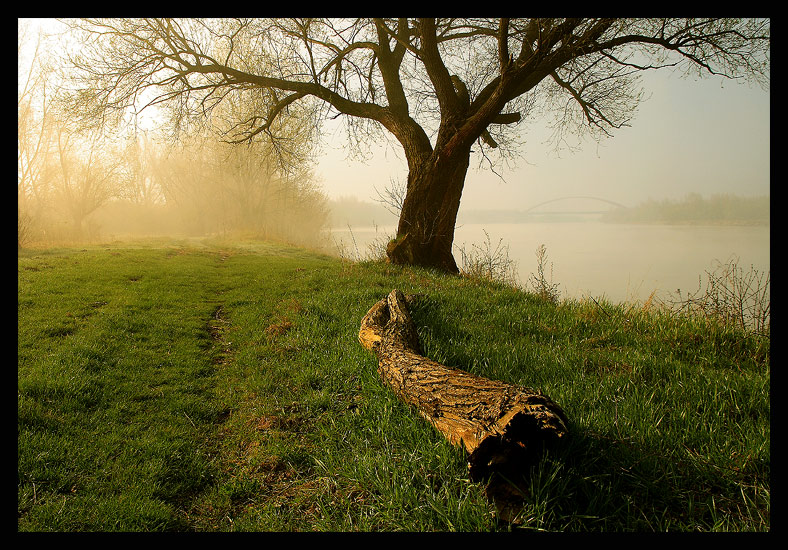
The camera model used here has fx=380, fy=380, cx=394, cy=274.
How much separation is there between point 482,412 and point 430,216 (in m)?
9.37

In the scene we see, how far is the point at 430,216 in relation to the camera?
461 inches

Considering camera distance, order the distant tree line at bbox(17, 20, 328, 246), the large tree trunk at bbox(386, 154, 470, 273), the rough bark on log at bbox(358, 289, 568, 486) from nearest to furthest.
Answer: the rough bark on log at bbox(358, 289, 568, 486) → the large tree trunk at bbox(386, 154, 470, 273) → the distant tree line at bbox(17, 20, 328, 246)

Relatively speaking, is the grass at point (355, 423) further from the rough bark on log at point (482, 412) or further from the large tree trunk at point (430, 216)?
the large tree trunk at point (430, 216)

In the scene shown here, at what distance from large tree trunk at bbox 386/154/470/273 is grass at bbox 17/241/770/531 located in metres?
4.11

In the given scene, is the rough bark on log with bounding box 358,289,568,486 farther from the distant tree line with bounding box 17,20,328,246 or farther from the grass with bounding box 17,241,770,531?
the distant tree line with bounding box 17,20,328,246

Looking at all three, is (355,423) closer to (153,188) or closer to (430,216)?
(430,216)

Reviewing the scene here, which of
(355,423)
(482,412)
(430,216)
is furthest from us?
(430,216)

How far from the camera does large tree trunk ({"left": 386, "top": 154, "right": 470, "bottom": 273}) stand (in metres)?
11.6

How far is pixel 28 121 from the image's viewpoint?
2438cm

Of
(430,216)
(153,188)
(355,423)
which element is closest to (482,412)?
(355,423)

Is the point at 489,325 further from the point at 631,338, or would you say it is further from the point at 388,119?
the point at 388,119

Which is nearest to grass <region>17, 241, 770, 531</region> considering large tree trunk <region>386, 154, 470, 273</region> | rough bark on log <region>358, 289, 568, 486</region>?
rough bark on log <region>358, 289, 568, 486</region>

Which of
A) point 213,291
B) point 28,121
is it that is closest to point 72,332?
point 213,291
